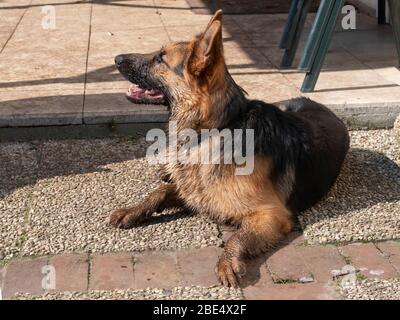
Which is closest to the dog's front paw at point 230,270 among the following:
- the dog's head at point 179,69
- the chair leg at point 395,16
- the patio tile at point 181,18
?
the dog's head at point 179,69

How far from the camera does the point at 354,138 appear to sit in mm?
6926

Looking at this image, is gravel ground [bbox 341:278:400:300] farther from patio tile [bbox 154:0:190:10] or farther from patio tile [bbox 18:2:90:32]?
patio tile [bbox 154:0:190:10]

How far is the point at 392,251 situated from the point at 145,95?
6.39 ft

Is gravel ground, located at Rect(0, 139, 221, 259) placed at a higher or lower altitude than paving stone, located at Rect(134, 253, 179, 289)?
lower

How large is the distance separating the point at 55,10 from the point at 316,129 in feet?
20.7

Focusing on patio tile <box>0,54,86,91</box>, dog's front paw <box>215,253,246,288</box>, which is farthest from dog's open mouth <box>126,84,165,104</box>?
patio tile <box>0,54,86,91</box>

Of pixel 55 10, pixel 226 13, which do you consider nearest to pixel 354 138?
pixel 226 13

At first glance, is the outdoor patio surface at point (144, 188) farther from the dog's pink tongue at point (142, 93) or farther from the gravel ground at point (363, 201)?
the dog's pink tongue at point (142, 93)

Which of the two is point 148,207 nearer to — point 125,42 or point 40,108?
point 40,108

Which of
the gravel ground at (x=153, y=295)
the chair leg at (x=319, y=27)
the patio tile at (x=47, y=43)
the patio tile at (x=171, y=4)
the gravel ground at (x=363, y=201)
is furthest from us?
the patio tile at (x=171, y=4)

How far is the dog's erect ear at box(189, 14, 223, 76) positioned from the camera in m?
4.79

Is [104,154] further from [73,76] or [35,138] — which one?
[73,76]

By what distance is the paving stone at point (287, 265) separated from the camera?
15.3 ft

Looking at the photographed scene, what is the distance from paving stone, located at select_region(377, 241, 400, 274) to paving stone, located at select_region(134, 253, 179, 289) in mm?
1351
